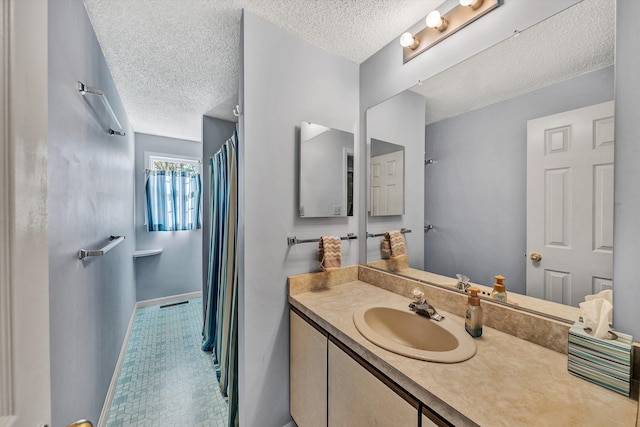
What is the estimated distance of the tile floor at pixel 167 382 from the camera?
1532 millimetres

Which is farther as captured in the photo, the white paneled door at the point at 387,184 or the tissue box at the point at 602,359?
the white paneled door at the point at 387,184

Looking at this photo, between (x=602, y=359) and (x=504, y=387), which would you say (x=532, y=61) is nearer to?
(x=602, y=359)

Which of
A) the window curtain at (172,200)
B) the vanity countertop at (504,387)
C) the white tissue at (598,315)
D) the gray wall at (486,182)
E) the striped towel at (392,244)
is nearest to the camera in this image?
the vanity countertop at (504,387)

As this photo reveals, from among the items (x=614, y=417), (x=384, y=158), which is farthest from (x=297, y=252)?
(x=614, y=417)

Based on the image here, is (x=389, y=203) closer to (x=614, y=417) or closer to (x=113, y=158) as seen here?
(x=614, y=417)

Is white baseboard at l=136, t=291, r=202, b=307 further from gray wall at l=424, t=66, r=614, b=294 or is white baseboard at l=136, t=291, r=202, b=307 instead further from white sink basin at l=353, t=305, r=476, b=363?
gray wall at l=424, t=66, r=614, b=294

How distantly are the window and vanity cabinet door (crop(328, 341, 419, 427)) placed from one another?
3.14m

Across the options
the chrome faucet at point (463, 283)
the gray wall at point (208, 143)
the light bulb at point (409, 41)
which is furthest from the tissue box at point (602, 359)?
the gray wall at point (208, 143)

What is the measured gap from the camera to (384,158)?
155 centimetres

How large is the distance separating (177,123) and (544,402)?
3480 millimetres

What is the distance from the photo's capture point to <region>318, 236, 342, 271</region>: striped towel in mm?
1431

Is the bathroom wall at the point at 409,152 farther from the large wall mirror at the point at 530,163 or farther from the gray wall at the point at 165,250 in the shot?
the gray wall at the point at 165,250

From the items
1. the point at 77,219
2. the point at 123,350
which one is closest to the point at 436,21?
the point at 77,219

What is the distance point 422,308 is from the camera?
108 cm
